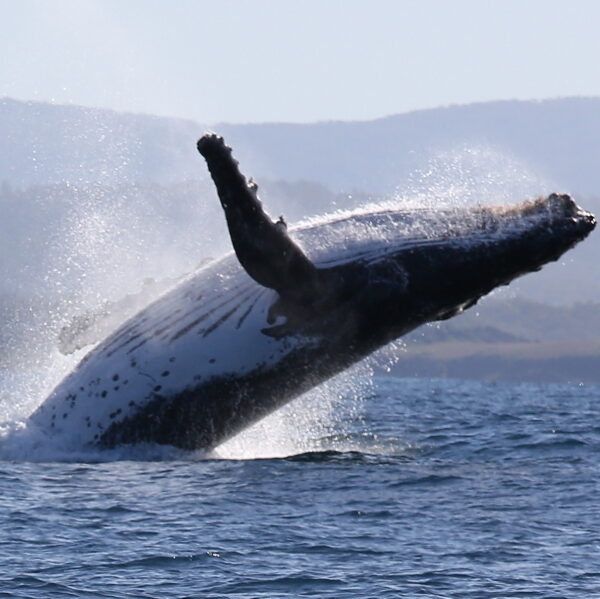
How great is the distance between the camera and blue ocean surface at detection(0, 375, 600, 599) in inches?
472

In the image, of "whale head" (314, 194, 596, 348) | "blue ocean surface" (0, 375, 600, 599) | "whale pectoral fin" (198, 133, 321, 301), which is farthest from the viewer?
"whale head" (314, 194, 596, 348)

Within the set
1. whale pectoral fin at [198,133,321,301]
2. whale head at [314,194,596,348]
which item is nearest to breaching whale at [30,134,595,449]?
whale head at [314,194,596,348]

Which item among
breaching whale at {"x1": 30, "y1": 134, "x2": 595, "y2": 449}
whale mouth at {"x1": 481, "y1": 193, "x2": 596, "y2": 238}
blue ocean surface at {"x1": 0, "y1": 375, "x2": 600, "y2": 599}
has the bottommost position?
blue ocean surface at {"x1": 0, "y1": 375, "x2": 600, "y2": 599}

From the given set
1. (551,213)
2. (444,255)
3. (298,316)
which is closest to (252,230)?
(298,316)

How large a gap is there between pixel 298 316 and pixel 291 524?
291 centimetres

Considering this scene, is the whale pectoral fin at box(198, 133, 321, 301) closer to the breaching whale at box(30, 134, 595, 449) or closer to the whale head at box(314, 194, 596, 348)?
the breaching whale at box(30, 134, 595, 449)

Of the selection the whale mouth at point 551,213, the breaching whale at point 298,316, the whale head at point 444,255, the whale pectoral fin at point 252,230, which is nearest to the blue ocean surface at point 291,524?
the breaching whale at point 298,316

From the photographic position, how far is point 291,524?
45.0 ft

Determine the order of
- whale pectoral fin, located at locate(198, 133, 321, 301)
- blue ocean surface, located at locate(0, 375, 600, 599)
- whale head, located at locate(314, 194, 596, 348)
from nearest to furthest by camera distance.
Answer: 1. blue ocean surface, located at locate(0, 375, 600, 599)
2. whale pectoral fin, located at locate(198, 133, 321, 301)
3. whale head, located at locate(314, 194, 596, 348)

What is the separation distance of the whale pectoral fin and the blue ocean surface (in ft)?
7.52

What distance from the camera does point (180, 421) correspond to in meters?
16.3

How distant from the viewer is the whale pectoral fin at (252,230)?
1454cm

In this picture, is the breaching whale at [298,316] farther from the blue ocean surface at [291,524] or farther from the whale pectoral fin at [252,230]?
the blue ocean surface at [291,524]

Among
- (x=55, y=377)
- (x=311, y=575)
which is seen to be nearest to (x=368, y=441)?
(x=55, y=377)
